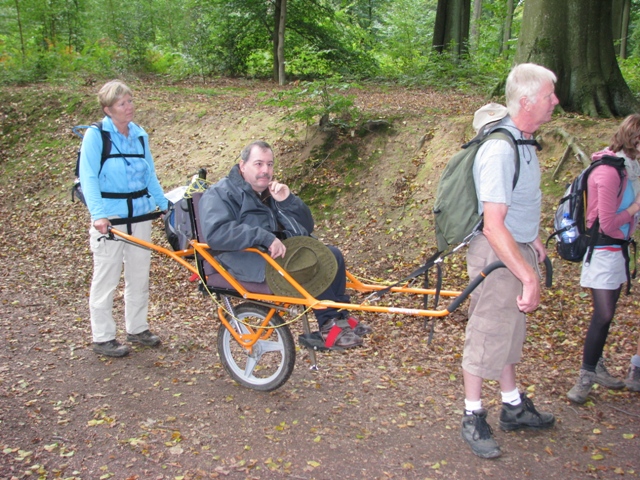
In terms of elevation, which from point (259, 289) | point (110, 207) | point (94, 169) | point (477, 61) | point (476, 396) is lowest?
point (476, 396)

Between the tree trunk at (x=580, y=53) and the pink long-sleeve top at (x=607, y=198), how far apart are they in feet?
17.3

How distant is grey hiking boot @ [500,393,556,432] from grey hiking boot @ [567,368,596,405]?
52cm

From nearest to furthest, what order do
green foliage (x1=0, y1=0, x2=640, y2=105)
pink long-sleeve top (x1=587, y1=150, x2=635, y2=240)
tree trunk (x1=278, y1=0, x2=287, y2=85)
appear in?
pink long-sleeve top (x1=587, y1=150, x2=635, y2=240)
tree trunk (x1=278, y1=0, x2=287, y2=85)
green foliage (x1=0, y1=0, x2=640, y2=105)

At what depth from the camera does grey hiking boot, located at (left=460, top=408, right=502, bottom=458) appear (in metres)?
3.65

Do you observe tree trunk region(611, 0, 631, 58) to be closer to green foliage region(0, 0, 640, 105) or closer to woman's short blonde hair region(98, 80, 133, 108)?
green foliage region(0, 0, 640, 105)

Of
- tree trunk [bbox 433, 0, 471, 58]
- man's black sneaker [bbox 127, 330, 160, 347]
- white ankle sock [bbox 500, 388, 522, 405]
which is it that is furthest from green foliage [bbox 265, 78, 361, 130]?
tree trunk [bbox 433, 0, 471, 58]

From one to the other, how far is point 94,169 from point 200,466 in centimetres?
265

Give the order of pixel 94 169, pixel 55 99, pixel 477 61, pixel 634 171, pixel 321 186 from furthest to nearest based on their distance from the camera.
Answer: pixel 477 61 < pixel 55 99 < pixel 321 186 < pixel 94 169 < pixel 634 171

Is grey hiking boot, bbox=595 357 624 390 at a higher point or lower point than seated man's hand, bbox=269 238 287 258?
lower

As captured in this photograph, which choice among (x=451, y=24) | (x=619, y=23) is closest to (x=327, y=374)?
(x=451, y=24)

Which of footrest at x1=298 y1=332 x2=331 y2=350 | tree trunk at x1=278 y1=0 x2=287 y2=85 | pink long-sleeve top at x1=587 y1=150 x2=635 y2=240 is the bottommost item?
footrest at x1=298 y1=332 x2=331 y2=350

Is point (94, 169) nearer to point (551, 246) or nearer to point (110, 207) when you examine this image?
point (110, 207)

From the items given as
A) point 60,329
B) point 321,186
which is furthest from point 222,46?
point 60,329

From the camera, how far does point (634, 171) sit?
4184 mm
